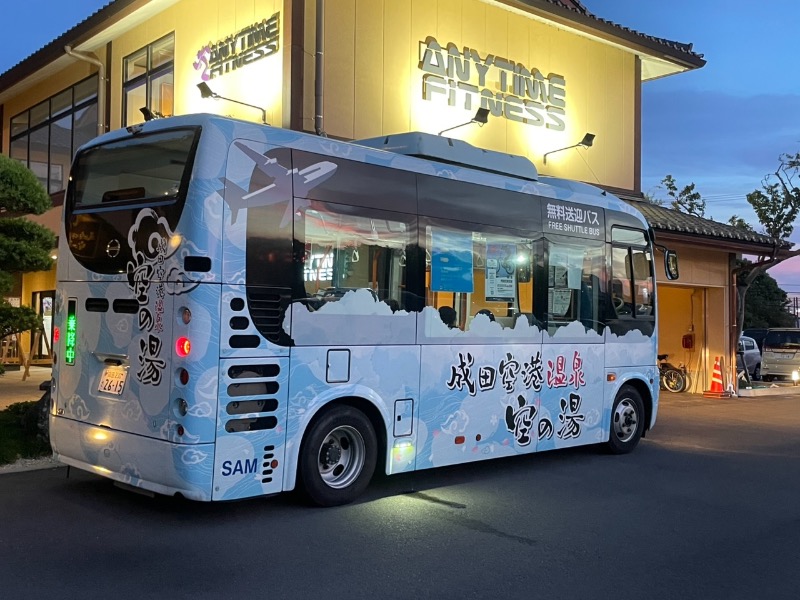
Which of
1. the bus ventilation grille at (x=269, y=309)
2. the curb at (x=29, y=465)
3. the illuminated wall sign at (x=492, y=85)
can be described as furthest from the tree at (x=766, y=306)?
the bus ventilation grille at (x=269, y=309)

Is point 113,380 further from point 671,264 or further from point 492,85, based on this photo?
point 492,85

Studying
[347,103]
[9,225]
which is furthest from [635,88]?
[9,225]

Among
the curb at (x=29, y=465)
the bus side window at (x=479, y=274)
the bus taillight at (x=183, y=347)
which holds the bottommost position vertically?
the curb at (x=29, y=465)

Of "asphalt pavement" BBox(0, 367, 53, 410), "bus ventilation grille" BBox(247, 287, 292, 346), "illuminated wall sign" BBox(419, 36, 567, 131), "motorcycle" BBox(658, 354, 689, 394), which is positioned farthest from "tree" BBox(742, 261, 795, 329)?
"bus ventilation grille" BBox(247, 287, 292, 346)

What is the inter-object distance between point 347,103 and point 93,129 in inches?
308

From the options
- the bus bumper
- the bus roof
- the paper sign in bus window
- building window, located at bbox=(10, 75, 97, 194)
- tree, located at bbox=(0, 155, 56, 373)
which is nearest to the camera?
the bus bumper

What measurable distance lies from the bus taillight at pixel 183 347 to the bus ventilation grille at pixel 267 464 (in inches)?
40.0

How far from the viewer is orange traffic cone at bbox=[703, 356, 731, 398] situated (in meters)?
18.5

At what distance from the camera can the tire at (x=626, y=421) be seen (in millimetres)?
10117

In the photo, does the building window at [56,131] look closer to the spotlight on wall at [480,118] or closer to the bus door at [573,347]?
the spotlight on wall at [480,118]

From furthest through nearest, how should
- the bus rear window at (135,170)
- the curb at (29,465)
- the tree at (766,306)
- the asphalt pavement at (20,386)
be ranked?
1. the tree at (766,306)
2. the asphalt pavement at (20,386)
3. the curb at (29,465)
4. the bus rear window at (135,170)

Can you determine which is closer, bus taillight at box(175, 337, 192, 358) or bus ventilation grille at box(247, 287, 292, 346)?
bus taillight at box(175, 337, 192, 358)

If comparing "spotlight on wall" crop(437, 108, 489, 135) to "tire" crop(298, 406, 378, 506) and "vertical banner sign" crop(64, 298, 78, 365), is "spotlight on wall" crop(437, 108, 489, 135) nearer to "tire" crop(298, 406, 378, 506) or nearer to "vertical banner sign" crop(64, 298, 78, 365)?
"tire" crop(298, 406, 378, 506)

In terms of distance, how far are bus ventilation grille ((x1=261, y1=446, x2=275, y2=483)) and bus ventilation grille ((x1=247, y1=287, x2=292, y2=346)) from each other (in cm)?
85
